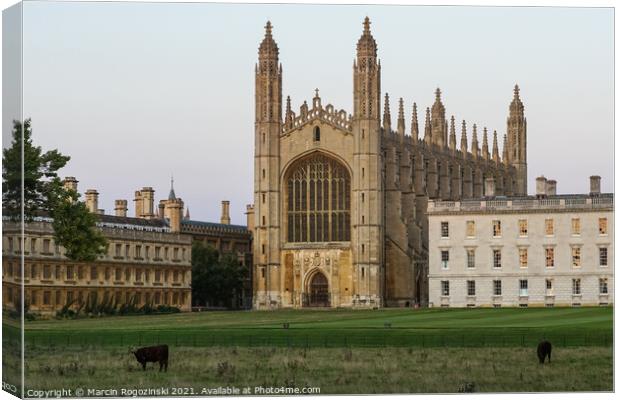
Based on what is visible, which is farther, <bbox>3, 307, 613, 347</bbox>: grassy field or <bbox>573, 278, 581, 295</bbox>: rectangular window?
<bbox>573, 278, 581, 295</bbox>: rectangular window

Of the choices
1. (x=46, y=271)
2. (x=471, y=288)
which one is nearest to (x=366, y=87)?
(x=471, y=288)

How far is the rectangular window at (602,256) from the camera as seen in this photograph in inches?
3195

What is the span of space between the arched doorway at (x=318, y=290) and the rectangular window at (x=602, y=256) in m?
29.7

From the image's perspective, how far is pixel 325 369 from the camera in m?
43.0

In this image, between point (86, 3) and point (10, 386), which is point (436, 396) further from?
point (86, 3)

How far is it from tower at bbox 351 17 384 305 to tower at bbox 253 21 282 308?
17.8 ft

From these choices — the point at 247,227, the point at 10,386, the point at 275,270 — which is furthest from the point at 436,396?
the point at 247,227

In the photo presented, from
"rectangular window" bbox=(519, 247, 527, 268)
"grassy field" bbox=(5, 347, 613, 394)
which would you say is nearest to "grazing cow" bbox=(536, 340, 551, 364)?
"grassy field" bbox=(5, 347, 613, 394)

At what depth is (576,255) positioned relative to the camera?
92125mm

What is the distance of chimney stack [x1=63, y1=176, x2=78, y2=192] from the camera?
48750mm

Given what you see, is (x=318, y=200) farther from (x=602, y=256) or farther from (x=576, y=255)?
(x=602, y=256)

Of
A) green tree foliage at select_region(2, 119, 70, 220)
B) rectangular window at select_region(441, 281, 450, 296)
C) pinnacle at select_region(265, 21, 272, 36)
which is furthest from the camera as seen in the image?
rectangular window at select_region(441, 281, 450, 296)

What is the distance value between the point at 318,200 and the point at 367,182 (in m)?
4.01

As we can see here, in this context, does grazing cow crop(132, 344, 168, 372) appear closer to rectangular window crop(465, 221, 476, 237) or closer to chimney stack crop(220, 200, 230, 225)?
rectangular window crop(465, 221, 476, 237)
